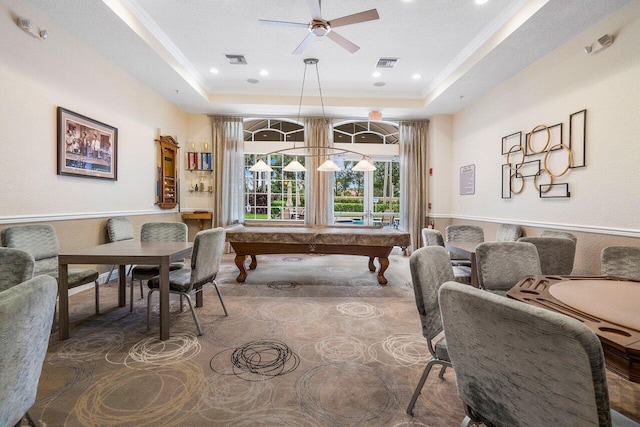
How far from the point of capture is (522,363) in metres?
0.84

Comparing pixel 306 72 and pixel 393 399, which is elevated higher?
pixel 306 72

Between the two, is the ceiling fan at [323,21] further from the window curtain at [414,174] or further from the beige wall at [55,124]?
the window curtain at [414,174]

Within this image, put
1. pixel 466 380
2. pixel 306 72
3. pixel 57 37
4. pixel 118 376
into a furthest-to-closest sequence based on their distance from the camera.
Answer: pixel 306 72, pixel 57 37, pixel 118 376, pixel 466 380

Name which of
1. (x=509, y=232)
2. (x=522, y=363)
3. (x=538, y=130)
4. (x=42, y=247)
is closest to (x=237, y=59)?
(x=42, y=247)

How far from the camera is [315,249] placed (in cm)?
409

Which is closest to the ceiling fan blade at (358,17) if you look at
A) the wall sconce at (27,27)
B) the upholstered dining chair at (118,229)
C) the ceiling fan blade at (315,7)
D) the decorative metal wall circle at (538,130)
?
the ceiling fan blade at (315,7)

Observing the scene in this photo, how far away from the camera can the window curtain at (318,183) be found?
675 centimetres

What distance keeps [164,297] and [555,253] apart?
3.39 m

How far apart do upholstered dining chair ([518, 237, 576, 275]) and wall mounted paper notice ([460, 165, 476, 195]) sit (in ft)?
10.1

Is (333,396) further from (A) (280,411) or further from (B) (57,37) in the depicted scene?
(B) (57,37)

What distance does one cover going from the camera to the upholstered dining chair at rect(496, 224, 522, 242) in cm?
432

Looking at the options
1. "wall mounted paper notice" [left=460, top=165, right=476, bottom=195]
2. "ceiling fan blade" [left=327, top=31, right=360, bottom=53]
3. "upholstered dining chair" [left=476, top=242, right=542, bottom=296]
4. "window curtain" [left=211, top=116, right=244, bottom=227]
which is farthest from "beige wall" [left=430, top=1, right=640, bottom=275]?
"window curtain" [left=211, top=116, right=244, bottom=227]

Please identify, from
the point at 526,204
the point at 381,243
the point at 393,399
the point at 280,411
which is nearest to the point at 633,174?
the point at 526,204

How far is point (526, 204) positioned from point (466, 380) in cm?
409
